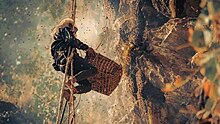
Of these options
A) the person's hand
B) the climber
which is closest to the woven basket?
the person's hand

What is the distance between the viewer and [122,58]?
747 centimetres

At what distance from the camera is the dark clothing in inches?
208

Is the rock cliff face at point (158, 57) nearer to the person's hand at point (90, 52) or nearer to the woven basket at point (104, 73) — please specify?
A: the woven basket at point (104, 73)

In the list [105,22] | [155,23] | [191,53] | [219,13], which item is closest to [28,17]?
[105,22]

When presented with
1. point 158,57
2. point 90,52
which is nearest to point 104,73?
point 90,52

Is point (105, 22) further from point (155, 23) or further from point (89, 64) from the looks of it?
point (89, 64)

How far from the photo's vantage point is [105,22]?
12492 millimetres

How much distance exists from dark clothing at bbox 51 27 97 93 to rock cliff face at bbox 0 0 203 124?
322mm

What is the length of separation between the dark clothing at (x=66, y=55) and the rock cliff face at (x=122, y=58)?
12.7 inches

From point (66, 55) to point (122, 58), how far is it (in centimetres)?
227

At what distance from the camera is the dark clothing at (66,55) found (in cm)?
529

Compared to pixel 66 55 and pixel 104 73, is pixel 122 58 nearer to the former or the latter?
pixel 104 73

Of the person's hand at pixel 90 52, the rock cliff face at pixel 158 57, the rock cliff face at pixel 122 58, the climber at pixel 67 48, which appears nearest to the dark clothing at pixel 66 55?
the climber at pixel 67 48

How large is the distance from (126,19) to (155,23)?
1.29 meters
